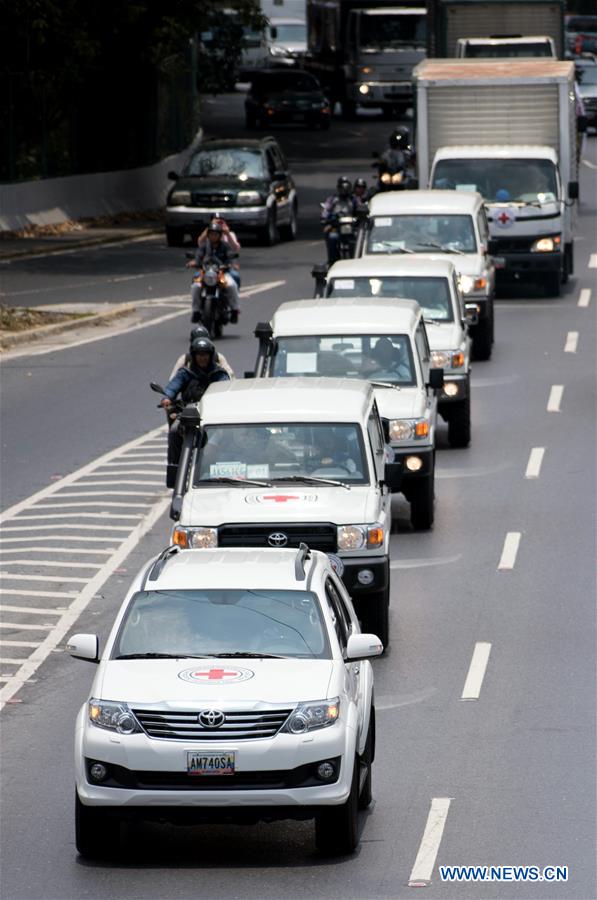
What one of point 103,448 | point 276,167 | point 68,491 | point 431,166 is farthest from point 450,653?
point 276,167

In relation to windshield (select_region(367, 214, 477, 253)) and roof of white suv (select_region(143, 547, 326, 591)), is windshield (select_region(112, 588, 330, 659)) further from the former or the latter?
windshield (select_region(367, 214, 477, 253))

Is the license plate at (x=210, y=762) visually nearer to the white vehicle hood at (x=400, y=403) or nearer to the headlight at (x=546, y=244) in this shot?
the white vehicle hood at (x=400, y=403)

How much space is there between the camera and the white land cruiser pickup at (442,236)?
29.1m

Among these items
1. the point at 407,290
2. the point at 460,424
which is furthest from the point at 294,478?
the point at 407,290

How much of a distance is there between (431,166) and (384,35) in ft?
107

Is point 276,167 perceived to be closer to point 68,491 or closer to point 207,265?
point 207,265

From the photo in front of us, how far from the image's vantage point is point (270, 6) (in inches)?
3920

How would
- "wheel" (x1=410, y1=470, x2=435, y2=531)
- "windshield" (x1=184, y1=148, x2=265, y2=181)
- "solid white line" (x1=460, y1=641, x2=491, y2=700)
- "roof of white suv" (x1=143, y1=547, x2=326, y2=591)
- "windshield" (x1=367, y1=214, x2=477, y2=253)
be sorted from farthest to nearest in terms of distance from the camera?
1. "windshield" (x1=184, y1=148, x2=265, y2=181)
2. "windshield" (x1=367, y1=214, x2=477, y2=253)
3. "wheel" (x1=410, y1=470, x2=435, y2=531)
4. "solid white line" (x1=460, y1=641, x2=491, y2=700)
5. "roof of white suv" (x1=143, y1=547, x2=326, y2=591)

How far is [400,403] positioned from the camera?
1945cm

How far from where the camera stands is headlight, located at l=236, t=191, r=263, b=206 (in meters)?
42.6

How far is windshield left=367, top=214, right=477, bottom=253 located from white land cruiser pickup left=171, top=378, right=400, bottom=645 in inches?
496

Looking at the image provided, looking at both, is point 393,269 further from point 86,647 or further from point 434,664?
point 86,647

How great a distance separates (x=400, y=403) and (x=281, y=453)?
3835mm

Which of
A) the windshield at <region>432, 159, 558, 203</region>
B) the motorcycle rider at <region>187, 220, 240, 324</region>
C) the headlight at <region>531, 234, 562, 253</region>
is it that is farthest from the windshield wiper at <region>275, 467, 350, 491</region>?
the headlight at <region>531, 234, 562, 253</region>
